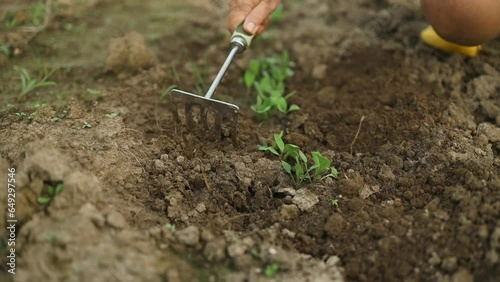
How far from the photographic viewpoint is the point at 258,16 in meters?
2.46

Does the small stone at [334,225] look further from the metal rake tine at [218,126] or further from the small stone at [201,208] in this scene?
the metal rake tine at [218,126]

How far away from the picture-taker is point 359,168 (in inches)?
90.0

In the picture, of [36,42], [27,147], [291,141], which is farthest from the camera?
[36,42]

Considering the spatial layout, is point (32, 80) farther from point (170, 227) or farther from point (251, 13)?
point (170, 227)

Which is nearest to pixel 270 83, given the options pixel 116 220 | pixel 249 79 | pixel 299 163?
pixel 249 79

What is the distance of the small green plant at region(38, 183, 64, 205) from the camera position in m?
1.91

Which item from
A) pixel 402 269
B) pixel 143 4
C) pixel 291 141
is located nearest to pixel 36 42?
pixel 143 4

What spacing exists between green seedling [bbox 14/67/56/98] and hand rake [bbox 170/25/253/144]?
0.79 metres

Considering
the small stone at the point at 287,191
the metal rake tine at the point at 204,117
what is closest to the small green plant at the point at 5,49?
the metal rake tine at the point at 204,117

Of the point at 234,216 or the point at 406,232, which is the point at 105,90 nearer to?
the point at 234,216

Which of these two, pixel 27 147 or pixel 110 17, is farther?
pixel 110 17

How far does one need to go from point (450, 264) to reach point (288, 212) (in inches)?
24.7

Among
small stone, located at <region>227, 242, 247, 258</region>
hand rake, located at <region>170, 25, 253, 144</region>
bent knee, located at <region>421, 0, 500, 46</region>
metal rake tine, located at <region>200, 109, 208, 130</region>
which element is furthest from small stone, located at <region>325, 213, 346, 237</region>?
bent knee, located at <region>421, 0, 500, 46</region>

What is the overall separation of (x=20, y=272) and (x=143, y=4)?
7.20ft
